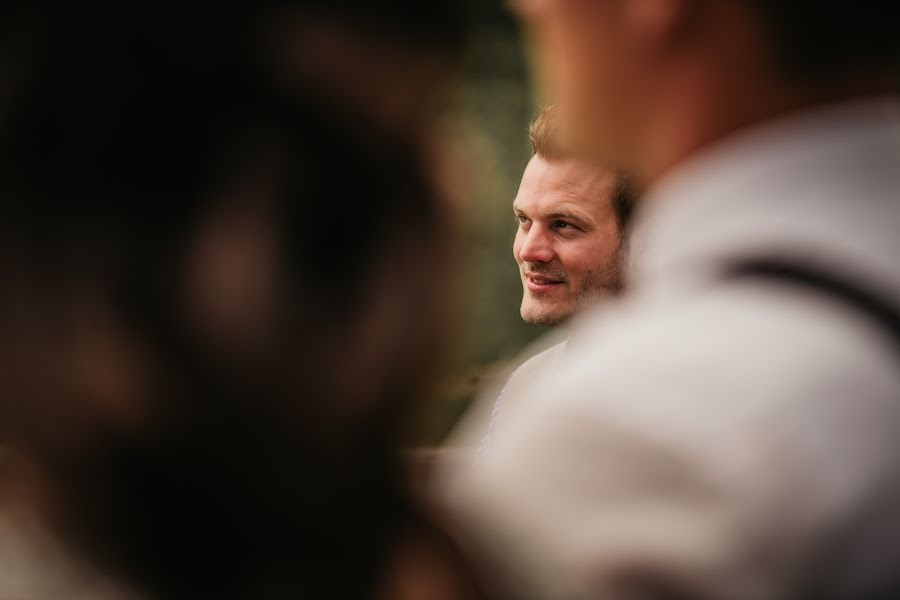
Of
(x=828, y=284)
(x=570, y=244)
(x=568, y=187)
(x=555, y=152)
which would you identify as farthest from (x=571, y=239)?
(x=828, y=284)

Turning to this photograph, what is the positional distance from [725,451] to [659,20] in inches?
14.9

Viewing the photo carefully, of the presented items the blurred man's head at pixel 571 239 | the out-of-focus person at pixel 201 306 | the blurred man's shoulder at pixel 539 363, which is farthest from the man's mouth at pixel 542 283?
the out-of-focus person at pixel 201 306

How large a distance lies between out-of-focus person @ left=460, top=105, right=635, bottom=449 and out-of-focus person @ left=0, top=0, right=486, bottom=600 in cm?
202

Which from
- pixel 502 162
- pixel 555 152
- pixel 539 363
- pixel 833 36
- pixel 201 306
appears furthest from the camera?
pixel 502 162

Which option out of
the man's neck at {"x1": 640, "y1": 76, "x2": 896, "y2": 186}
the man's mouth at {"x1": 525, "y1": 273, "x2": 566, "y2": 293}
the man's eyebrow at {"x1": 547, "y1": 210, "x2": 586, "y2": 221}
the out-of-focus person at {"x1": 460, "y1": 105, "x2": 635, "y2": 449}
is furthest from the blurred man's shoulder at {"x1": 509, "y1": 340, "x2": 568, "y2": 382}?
the man's neck at {"x1": 640, "y1": 76, "x2": 896, "y2": 186}

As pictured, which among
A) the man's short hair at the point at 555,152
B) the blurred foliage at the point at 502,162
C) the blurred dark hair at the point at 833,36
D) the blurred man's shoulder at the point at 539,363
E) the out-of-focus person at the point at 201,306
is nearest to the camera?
the out-of-focus person at the point at 201,306

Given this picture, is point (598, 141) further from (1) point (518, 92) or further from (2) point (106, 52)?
(1) point (518, 92)

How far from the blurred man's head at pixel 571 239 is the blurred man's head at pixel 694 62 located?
179cm

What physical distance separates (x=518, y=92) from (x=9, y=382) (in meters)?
7.10

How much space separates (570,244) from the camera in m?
2.71

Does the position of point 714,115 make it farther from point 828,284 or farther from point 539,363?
point 539,363

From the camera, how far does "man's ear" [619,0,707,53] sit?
32.4 inches

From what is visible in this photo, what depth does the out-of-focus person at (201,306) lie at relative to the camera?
58 cm

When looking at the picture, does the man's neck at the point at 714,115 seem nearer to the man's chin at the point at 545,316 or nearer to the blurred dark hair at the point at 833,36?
the blurred dark hair at the point at 833,36
